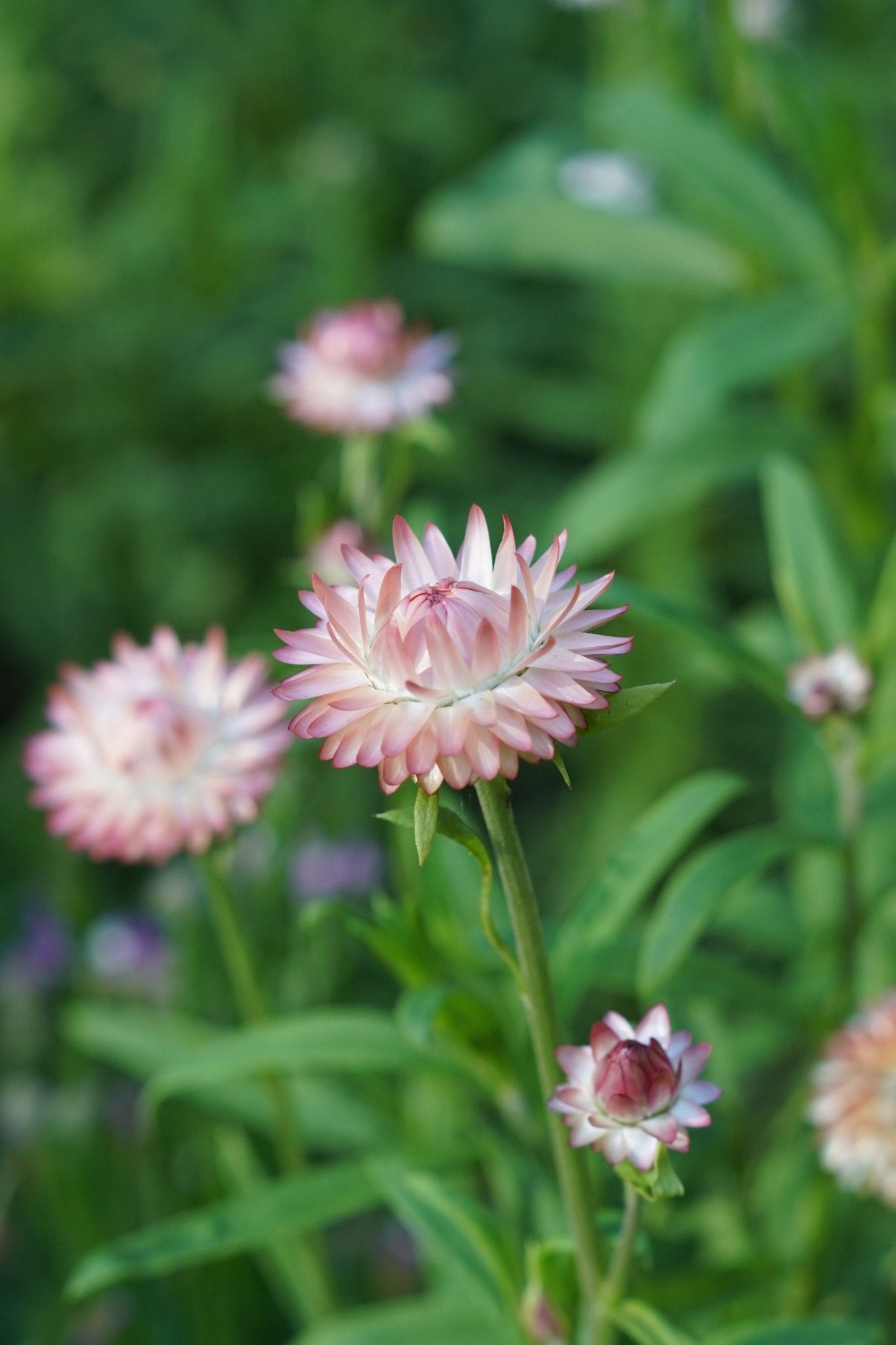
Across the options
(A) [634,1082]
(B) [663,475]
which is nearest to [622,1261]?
(A) [634,1082]

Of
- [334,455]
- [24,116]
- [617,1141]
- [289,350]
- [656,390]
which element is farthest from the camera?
[24,116]

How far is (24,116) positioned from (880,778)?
1.90 meters

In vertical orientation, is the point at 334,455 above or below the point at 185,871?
above

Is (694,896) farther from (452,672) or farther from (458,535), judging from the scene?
(458,535)

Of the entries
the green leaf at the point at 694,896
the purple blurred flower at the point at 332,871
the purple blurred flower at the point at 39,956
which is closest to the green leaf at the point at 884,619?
the green leaf at the point at 694,896

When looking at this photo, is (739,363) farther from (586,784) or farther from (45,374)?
(45,374)

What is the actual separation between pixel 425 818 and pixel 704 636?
418 mm

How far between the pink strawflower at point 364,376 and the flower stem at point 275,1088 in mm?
434

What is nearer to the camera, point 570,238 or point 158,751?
point 158,751

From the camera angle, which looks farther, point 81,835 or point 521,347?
point 521,347

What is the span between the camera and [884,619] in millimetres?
1067

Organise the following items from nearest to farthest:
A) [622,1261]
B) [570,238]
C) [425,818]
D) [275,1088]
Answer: [425,818] → [622,1261] → [275,1088] → [570,238]

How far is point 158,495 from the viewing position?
229 cm

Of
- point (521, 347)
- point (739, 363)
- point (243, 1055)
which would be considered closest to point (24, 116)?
point (521, 347)
